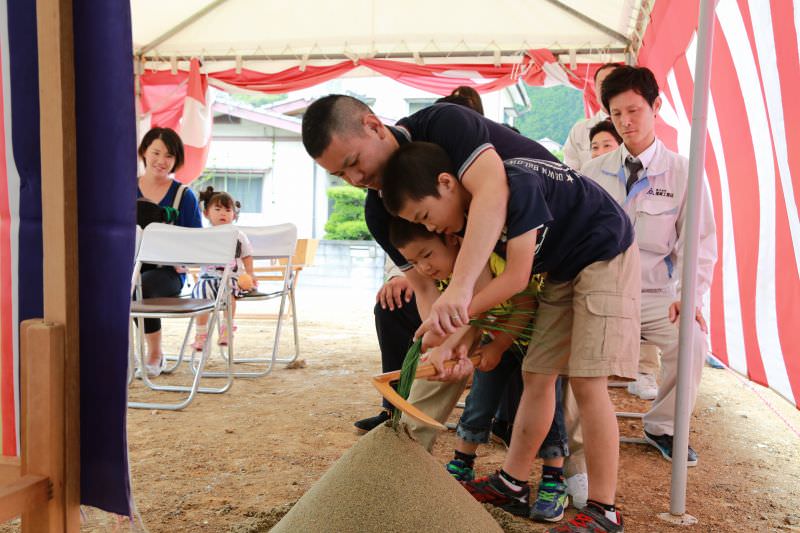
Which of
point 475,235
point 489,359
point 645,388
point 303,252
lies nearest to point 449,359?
point 489,359

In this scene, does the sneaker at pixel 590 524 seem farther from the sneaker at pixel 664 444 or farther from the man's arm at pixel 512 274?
the sneaker at pixel 664 444

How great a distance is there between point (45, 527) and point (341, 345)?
374 centimetres

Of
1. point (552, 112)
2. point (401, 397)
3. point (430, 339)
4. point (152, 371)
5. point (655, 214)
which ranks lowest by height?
point (152, 371)

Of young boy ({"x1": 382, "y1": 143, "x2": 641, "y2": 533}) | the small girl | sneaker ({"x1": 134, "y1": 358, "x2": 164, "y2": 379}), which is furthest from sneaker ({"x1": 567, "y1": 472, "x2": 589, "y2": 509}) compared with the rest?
sneaker ({"x1": 134, "y1": 358, "x2": 164, "y2": 379})

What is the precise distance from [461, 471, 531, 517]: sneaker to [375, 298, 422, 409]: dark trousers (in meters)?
0.78

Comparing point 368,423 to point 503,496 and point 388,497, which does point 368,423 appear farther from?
point 388,497

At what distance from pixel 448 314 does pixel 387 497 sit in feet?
1.12

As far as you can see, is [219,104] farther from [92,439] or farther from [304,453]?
[92,439]

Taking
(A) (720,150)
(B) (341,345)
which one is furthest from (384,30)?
(A) (720,150)

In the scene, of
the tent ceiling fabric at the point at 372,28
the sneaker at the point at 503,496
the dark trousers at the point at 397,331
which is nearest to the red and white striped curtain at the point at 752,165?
the tent ceiling fabric at the point at 372,28

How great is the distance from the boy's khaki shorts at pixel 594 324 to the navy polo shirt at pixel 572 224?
0.03 m

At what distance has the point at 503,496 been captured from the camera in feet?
5.63

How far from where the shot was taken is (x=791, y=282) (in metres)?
2.31

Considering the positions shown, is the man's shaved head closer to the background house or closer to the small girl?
the small girl
